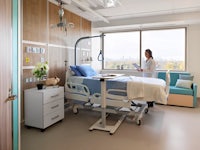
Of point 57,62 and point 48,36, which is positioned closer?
point 48,36

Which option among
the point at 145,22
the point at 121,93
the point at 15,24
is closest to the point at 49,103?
the point at 121,93

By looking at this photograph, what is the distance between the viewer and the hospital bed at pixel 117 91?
3.05 metres

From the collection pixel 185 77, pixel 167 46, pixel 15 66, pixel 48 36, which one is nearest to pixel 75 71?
pixel 48 36

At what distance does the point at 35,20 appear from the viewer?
342 centimetres

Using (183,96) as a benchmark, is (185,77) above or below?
above

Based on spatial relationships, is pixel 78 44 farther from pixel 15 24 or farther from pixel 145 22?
pixel 15 24

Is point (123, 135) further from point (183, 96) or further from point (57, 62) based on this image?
point (183, 96)

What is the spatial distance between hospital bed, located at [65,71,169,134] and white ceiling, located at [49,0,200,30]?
180cm

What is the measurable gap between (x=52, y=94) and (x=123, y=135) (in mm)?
1523

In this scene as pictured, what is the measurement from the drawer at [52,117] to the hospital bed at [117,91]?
0.55 meters

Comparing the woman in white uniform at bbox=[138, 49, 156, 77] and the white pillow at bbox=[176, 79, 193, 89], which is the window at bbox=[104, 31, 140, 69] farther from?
the woman in white uniform at bbox=[138, 49, 156, 77]

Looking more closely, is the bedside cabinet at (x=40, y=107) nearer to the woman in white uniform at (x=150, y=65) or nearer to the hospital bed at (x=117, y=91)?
the hospital bed at (x=117, y=91)

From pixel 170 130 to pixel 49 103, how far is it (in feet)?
7.65

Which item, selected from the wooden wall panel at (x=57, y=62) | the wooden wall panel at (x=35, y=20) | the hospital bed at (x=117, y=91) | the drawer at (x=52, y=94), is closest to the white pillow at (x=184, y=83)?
the hospital bed at (x=117, y=91)
